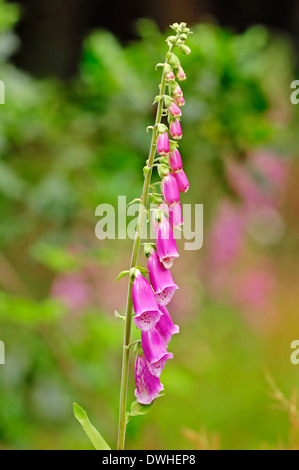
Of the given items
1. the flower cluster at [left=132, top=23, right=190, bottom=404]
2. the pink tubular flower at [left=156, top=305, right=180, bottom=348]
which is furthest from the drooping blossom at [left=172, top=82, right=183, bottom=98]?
the pink tubular flower at [left=156, top=305, right=180, bottom=348]

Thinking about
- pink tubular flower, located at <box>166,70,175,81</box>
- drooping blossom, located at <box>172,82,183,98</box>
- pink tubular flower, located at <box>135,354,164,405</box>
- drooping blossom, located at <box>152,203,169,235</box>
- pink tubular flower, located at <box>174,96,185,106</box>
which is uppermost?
pink tubular flower, located at <box>166,70,175,81</box>

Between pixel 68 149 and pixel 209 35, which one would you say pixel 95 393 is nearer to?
pixel 68 149

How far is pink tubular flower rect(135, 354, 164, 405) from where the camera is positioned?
2.33 feet

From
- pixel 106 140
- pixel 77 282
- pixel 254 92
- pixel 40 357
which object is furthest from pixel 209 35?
pixel 77 282

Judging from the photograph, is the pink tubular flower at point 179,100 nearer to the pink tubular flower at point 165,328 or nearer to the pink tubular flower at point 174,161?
the pink tubular flower at point 174,161

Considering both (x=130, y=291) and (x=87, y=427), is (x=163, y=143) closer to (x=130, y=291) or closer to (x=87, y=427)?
(x=130, y=291)

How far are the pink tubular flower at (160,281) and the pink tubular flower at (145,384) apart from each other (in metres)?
0.07

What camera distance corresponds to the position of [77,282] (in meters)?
2.28

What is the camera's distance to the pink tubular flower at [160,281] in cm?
70

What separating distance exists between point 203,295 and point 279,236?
42 cm

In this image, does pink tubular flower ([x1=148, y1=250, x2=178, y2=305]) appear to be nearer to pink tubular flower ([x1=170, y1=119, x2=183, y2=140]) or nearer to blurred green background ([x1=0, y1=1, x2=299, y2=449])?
pink tubular flower ([x1=170, y1=119, x2=183, y2=140])

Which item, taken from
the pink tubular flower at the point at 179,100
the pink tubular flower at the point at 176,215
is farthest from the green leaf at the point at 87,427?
the pink tubular flower at the point at 179,100

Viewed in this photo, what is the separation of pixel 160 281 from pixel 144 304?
0.10 feet

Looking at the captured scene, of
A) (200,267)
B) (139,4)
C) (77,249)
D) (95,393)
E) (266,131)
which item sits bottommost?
(95,393)
